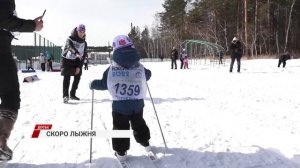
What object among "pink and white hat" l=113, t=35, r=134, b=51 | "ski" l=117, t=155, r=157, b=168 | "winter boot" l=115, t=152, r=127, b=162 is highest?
"pink and white hat" l=113, t=35, r=134, b=51

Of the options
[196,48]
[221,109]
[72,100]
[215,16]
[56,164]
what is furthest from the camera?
[215,16]

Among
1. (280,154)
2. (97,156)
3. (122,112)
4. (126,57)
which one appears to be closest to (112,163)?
(97,156)

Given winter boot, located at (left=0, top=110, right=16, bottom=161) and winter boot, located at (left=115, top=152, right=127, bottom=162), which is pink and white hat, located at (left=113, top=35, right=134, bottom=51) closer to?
winter boot, located at (left=115, top=152, right=127, bottom=162)

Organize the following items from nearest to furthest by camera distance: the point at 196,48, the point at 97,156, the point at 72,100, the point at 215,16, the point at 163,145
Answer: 1. the point at 97,156
2. the point at 163,145
3. the point at 72,100
4. the point at 196,48
5. the point at 215,16

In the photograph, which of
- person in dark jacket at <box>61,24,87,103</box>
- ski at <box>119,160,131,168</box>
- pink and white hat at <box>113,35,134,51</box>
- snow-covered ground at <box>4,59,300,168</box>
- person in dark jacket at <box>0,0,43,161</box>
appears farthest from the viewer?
person in dark jacket at <box>61,24,87,103</box>

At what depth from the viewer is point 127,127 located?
4160 mm

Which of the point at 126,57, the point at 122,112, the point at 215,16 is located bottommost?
the point at 122,112

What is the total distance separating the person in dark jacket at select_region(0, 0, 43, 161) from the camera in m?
3.42

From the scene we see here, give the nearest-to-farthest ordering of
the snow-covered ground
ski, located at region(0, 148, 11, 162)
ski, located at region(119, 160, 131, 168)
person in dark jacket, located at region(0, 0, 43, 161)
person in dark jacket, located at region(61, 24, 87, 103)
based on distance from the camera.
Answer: ski, located at region(0, 148, 11, 162)
person in dark jacket, located at region(0, 0, 43, 161)
ski, located at region(119, 160, 131, 168)
the snow-covered ground
person in dark jacket, located at region(61, 24, 87, 103)

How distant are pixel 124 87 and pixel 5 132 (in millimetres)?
1298

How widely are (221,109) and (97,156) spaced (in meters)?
3.68

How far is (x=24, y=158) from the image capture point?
158 inches

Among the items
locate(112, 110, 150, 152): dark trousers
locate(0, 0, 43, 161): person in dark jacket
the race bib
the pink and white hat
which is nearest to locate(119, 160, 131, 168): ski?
locate(112, 110, 150, 152): dark trousers

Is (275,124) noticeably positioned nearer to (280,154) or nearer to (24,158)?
(280,154)
